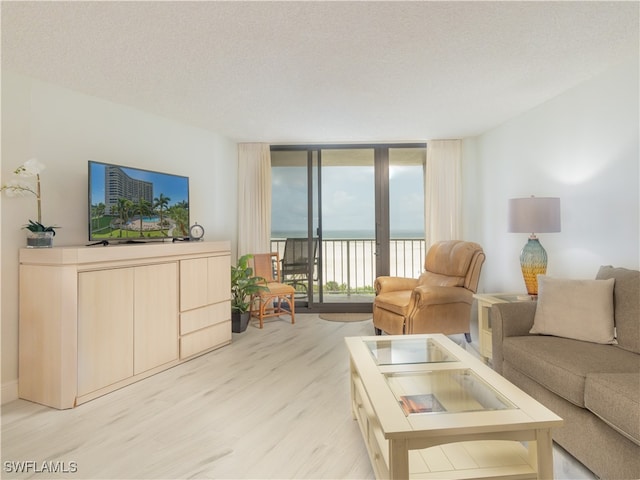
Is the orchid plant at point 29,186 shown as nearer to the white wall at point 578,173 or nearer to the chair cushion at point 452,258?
the chair cushion at point 452,258

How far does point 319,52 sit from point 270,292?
2657 millimetres

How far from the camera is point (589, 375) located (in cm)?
158

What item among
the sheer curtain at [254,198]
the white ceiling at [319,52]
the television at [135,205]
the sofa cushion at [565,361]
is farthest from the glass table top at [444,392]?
the sheer curtain at [254,198]

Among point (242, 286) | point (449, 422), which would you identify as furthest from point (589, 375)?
point (242, 286)

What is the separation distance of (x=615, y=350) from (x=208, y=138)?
165 inches

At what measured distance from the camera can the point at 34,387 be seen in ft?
7.80

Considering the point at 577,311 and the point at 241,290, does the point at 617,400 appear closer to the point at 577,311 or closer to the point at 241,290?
the point at 577,311

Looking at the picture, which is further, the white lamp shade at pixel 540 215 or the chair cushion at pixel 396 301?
the chair cushion at pixel 396 301

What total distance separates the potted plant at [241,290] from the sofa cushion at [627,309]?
3099mm

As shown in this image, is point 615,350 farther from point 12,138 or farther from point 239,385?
point 12,138

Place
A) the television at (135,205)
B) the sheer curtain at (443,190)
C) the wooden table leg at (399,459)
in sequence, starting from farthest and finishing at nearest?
the sheer curtain at (443,190)
the television at (135,205)
the wooden table leg at (399,459)

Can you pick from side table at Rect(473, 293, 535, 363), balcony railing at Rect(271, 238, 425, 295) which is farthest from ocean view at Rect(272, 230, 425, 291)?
side table at Rect(473, 293, 535, 363)

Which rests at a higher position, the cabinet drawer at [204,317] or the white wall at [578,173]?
the white wall at [578,173]

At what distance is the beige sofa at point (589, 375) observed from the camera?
55.3 inches
